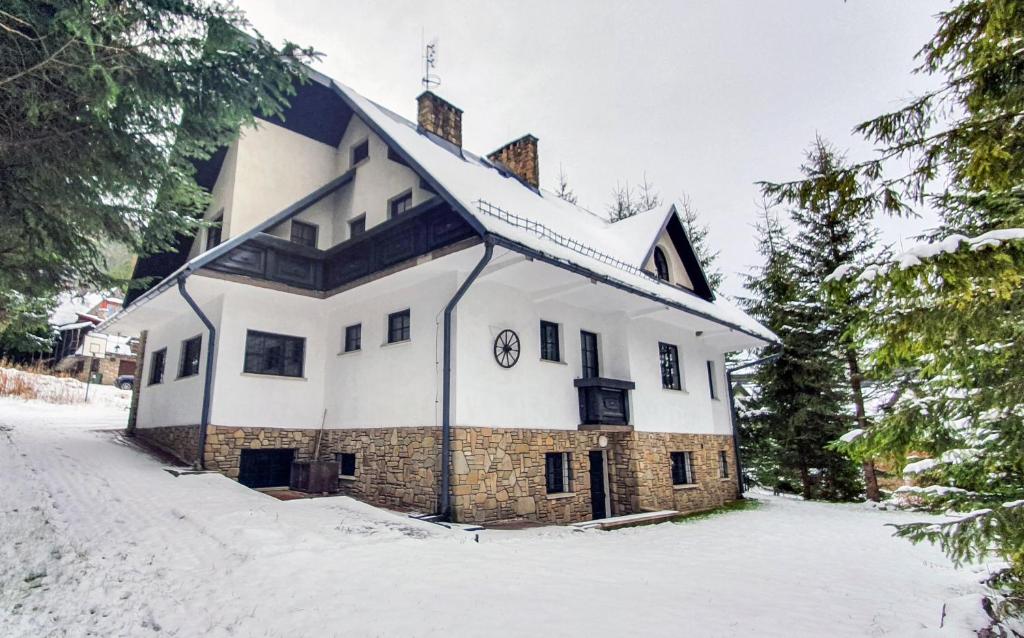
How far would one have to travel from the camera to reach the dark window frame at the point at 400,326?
1052cm

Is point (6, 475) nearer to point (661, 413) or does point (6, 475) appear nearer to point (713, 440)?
point (661, 413)

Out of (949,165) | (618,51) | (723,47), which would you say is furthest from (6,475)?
(618,51)

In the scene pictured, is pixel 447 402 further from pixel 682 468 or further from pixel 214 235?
pixel 682 468

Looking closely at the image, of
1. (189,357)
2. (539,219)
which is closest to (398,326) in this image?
(539,219)

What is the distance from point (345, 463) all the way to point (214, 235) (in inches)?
231

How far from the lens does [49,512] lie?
22.6 ft

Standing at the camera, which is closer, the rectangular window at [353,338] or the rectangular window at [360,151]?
the rectangular window at [353,338]

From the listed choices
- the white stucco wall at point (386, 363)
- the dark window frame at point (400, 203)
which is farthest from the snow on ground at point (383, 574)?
the dark window frame at point (400, 203)

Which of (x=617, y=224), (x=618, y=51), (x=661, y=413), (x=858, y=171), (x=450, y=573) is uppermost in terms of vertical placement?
(x=618, y=51)

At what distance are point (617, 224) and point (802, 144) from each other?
28.0 feet

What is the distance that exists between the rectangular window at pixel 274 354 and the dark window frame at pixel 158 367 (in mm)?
4084

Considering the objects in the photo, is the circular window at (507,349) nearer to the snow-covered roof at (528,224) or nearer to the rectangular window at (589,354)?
the snow-covered roof at (528,224)

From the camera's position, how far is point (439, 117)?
14297 mm

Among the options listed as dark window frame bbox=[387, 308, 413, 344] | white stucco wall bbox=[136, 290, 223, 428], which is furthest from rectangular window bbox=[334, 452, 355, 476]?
white stucco wall bbox=[136, 290, 223, 428]
